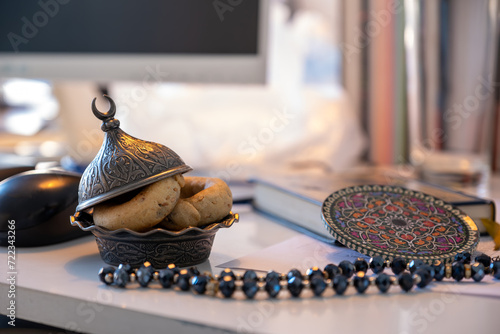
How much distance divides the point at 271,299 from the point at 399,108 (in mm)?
1008

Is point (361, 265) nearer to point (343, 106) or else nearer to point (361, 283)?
point (361, 283)

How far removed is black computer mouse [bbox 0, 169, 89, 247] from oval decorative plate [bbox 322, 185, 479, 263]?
27cm

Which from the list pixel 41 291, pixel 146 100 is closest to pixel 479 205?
pixel 41 291

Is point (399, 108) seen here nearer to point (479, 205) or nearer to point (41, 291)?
point (479, 205)

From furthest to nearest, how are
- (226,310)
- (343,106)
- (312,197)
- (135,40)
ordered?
(343,106) < (135,40) < (312,197) < (226,310)

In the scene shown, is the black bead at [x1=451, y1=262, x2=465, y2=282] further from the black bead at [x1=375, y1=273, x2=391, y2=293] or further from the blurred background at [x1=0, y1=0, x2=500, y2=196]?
the blurred background at [x1=0, y1=0, x2=500, y2=196]

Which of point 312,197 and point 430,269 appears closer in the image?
point 430,269

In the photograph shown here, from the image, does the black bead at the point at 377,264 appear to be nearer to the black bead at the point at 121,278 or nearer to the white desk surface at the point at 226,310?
the white desk surface at the point at 226,310

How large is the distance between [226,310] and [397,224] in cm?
23

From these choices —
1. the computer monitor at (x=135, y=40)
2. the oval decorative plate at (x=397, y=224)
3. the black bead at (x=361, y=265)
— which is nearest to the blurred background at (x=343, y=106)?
the computer monitor at (x=135, y=40)

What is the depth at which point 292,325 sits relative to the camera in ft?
1.11

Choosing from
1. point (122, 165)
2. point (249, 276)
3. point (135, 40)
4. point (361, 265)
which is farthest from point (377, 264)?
point (135, 40)

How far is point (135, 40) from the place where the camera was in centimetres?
92

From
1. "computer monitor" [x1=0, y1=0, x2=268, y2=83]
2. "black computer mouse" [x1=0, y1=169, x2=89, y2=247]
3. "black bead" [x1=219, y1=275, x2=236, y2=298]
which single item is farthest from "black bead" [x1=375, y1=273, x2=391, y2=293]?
"computer monitor" [x1=0, y1=0, x2=268, y2=83]
